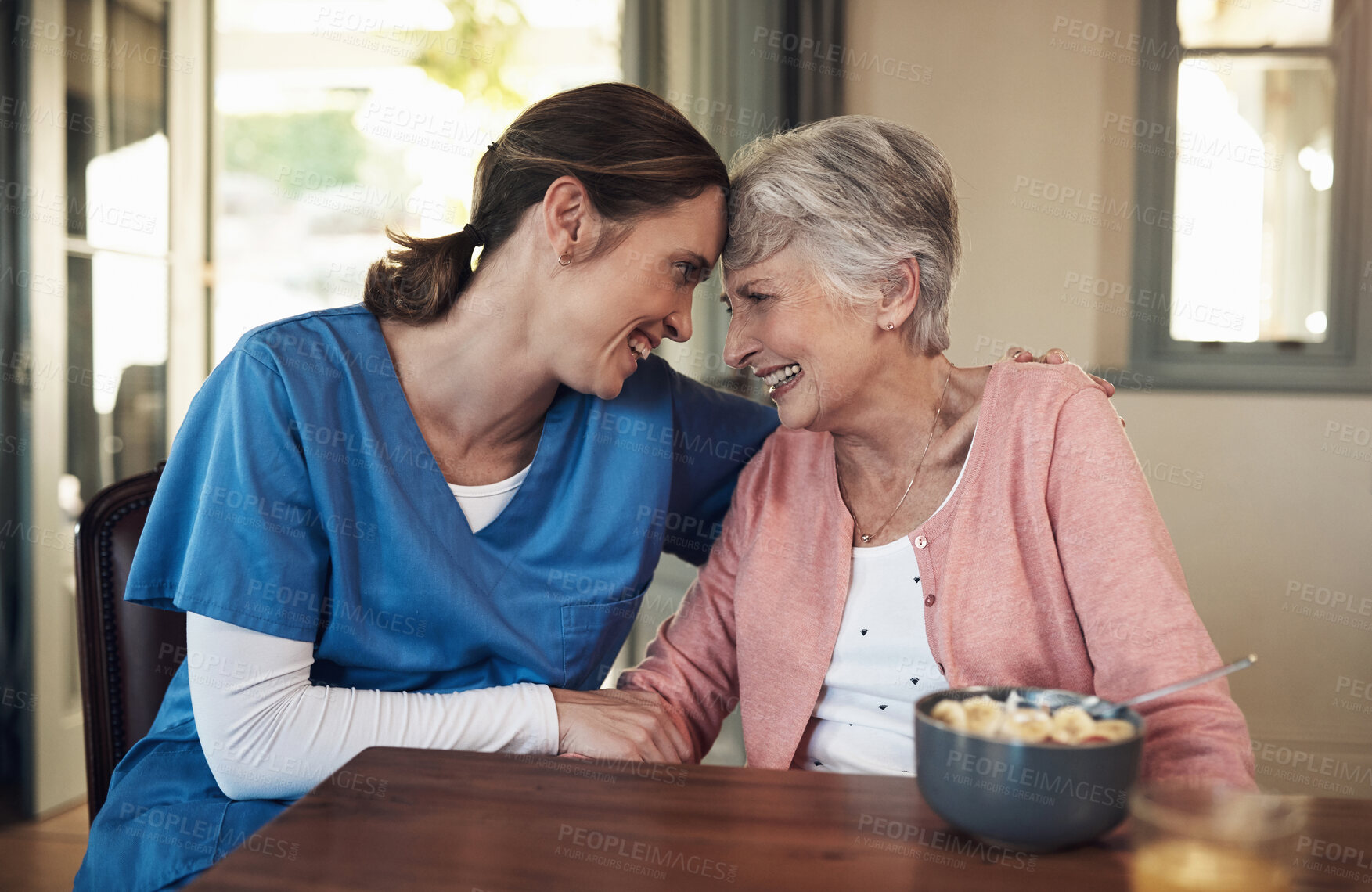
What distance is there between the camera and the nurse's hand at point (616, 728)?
3.92 feet

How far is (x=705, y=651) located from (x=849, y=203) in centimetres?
63

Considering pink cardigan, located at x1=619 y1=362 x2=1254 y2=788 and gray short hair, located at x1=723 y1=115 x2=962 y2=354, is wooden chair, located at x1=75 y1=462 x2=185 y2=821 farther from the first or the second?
gray short hair, located at x1=723 y1=115 x2=962 y2=354

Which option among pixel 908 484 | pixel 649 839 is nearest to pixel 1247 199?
pixel 908 484

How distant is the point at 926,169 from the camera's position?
136 cm

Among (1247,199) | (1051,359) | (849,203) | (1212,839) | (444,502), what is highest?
(1247,199)

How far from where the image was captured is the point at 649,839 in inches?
30.8

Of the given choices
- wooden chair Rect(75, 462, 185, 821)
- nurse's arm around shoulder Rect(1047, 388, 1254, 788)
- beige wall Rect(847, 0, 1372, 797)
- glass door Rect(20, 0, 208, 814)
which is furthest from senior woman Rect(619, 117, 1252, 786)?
glass door Rect(20, 0, 208, 814)

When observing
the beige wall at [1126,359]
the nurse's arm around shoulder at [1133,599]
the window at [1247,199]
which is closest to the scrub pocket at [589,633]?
the nurse's arm around shoulder at [1133,599]

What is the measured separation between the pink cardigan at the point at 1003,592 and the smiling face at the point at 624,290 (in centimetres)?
29

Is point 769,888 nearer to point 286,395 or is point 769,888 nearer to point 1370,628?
point 286,395

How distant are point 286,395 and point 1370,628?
313 centimetres

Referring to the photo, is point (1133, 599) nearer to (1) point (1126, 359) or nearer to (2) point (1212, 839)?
(2) point (1212, 839)

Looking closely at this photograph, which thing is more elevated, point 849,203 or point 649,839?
point 849,203

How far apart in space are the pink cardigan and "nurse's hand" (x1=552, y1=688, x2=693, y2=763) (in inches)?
2.8
